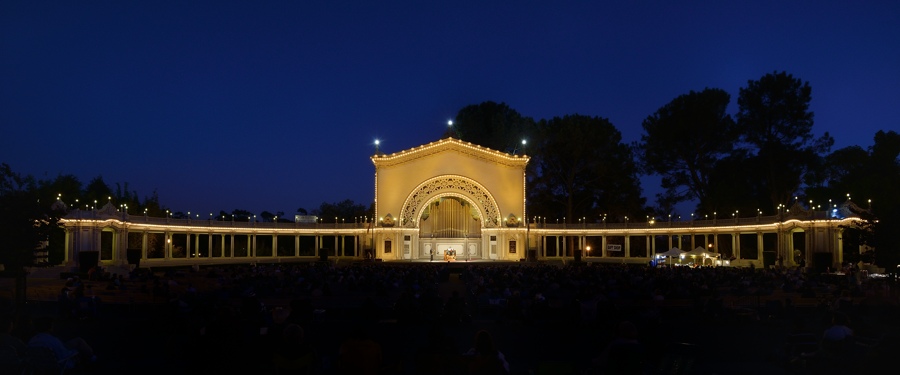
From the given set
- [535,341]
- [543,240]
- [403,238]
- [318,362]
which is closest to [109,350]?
[318,362]

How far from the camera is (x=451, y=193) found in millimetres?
56719

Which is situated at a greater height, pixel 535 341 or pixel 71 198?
pixel 71 198

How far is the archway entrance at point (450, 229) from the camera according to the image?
189ft

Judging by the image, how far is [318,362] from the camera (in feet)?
25.5

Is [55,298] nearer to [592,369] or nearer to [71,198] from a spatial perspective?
[592,369]

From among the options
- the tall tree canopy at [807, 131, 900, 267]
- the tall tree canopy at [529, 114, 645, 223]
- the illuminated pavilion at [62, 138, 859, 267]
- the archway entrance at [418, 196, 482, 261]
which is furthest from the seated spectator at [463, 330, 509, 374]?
the tall tree canopy at [529, 114, 645, 223]

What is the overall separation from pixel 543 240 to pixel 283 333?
5463cm

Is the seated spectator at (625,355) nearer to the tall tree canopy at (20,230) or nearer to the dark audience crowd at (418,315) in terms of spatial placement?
the dark audience crowd at (418,315)

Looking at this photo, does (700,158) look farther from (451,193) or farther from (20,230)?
(20,230)

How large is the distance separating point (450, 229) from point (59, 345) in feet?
161

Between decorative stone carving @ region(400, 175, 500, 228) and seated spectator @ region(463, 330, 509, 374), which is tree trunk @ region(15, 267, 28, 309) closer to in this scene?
seated spectator @ region(463, 330, 509, 374)

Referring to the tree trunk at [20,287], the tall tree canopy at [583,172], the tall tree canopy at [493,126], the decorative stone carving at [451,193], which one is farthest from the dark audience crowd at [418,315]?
the tall tree canopy at [493,126]

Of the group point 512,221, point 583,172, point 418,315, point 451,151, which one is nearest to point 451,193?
point 451,151

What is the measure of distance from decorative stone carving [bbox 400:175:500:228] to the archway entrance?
1067 millimetres
